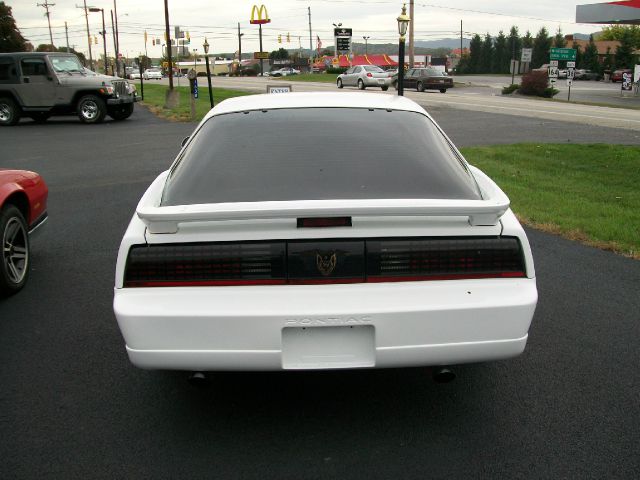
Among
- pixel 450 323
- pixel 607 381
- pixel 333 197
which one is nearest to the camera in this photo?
pixel 450 323

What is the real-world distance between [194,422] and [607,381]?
7.24ft

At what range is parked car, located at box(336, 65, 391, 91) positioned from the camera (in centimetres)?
3653

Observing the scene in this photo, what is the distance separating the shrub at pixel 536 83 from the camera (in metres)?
35.4

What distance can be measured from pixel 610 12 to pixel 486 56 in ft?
208

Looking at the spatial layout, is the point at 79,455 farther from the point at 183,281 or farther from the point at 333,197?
the point at 333,197

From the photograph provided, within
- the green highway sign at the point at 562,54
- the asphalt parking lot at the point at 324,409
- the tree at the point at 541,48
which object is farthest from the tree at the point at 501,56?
the asphalt parking lot at the point at 324,409

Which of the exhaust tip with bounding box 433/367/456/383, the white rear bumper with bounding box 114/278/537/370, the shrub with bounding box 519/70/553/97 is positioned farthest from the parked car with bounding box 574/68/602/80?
the white rear bumper with bounding box 114/278/537/370

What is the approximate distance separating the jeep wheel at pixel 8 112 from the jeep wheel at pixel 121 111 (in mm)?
2822

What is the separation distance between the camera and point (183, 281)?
9.70ft

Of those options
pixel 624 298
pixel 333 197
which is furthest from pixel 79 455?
pixel 624 298

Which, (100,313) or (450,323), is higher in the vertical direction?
(450,323)

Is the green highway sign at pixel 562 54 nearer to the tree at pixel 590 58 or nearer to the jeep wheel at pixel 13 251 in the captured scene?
the tree at pixel 590 58

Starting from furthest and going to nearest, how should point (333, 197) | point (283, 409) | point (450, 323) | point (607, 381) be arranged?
point (607, 381) < point (283, 409) < point (333, 197) < point (450, 323)

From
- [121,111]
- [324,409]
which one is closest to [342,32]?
[121,111]
